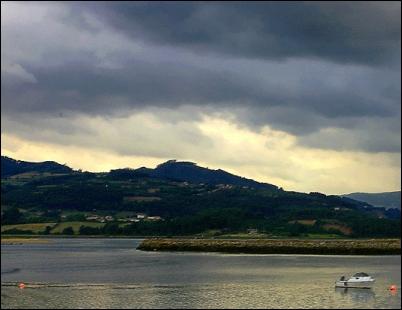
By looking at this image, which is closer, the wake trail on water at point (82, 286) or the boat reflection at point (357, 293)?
the boat reflection at point (357, 293)

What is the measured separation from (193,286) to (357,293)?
18320mm

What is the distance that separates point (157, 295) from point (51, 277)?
26556 millimetres

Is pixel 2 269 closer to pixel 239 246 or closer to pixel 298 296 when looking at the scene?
pixel 298 296

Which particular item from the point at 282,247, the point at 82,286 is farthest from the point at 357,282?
the point at 282,247

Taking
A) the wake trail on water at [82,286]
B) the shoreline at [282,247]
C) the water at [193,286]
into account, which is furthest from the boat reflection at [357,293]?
the shoreline at [282,247]

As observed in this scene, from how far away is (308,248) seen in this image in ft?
510

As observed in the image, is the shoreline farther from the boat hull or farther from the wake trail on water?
the wake trail on water

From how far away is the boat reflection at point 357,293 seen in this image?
67375 millimetres

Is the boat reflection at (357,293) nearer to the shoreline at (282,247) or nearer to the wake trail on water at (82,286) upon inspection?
the wake trail on water at (82,286)

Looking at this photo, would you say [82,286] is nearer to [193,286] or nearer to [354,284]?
[193,286]

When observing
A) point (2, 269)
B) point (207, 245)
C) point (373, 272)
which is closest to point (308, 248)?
point (207, 245)

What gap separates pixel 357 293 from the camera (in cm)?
7162

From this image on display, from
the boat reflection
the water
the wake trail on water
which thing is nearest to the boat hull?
the boat reflection

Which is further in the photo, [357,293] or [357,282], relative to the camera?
[357,282]
